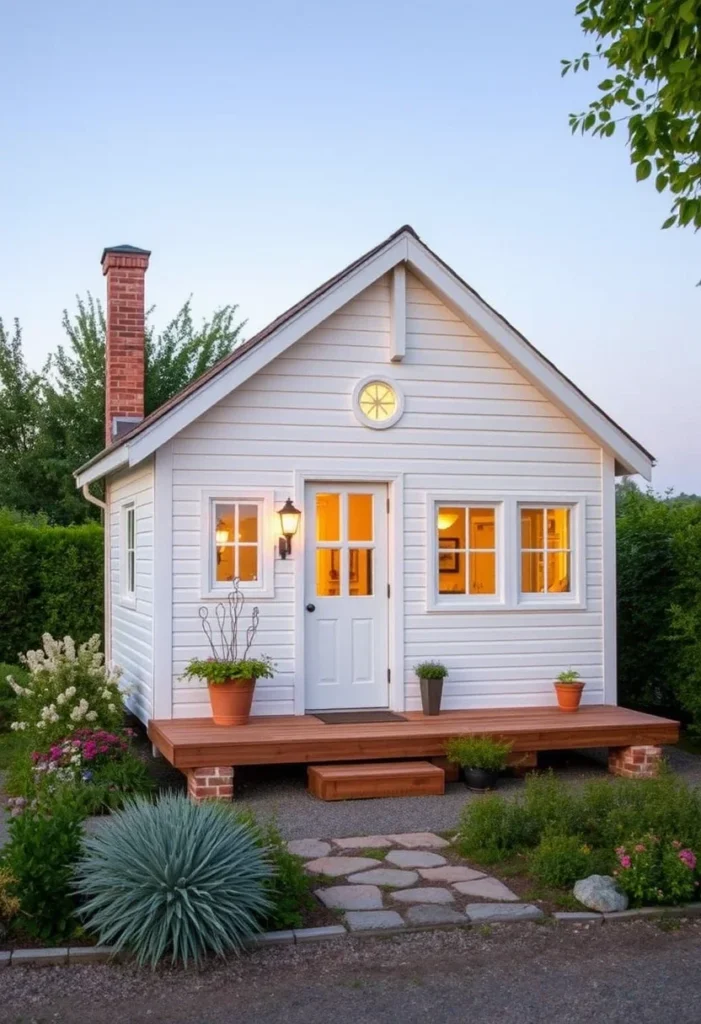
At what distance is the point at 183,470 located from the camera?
10.6 m

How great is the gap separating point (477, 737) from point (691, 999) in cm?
479

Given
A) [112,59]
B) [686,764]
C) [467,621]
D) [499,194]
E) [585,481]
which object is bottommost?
[686,764]

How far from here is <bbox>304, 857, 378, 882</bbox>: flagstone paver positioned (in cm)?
711

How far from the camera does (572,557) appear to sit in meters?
11.8

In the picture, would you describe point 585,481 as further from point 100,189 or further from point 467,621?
point 100,189

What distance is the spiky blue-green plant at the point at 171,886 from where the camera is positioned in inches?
219

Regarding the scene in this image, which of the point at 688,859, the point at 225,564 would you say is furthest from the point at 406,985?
the point at 225,564

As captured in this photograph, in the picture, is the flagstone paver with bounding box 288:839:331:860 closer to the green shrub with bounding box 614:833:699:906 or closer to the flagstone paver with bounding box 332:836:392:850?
the flagstone paver with bounding box 332:836:392:850

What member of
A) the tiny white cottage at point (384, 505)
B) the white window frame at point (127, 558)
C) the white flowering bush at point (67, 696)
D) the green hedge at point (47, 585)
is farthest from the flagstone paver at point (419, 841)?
the green hedge at point (47, 585)

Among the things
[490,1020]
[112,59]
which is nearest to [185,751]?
[490,1020]

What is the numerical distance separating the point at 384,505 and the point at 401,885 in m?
4.99

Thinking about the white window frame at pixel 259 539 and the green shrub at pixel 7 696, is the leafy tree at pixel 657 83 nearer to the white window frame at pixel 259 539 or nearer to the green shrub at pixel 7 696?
the white window frame at pixel 259 539

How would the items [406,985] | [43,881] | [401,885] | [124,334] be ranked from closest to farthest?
[406,985]
[43,881]
[401,885]
[124,334]

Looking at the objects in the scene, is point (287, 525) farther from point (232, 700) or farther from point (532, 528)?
point (532, 528)
